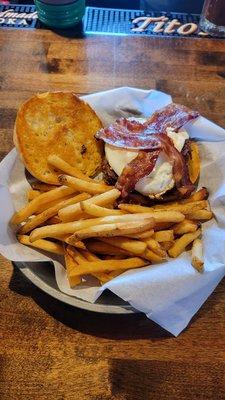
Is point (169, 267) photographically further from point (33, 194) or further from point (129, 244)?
point (33, 194)

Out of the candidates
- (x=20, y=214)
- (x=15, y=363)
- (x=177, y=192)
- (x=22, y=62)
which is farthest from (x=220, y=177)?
(x=22, y=62)

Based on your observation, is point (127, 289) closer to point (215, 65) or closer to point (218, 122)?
point (218, 122)

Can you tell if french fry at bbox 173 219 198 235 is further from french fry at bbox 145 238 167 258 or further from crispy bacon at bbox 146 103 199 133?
crispy bacon at bbox 146 103 199 133

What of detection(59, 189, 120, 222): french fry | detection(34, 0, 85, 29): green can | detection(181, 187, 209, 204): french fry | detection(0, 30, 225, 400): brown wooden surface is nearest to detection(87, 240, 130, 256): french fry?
detection(59, 189, 120, 222): french fry

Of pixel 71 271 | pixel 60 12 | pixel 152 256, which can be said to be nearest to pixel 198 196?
pixel 152 256

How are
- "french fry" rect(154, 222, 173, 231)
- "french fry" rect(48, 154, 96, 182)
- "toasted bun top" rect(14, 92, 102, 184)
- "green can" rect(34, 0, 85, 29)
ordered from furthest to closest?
→ "green can" rect(34, 0, 85, 29) → "toasted bun top" rect(14, 92, 102, 184) → "french fry" rect(48, 154, 96, 182) → "french fry" rect(154, 222, 173, 231)
